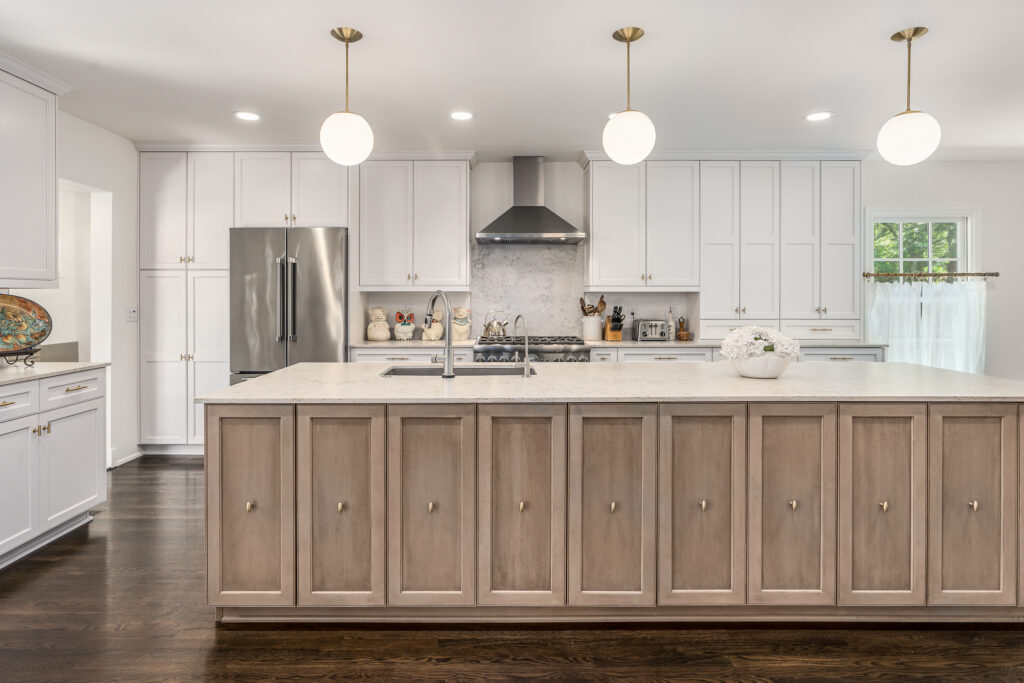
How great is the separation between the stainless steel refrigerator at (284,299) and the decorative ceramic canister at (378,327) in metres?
0.45

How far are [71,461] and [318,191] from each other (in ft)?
8.32

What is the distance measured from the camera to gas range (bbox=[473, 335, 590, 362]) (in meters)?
4.62

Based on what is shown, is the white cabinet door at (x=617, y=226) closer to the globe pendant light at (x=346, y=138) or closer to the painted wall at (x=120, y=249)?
the globe pendant light at (x=346, y=138)

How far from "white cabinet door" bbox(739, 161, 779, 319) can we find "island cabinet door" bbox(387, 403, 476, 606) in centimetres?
343

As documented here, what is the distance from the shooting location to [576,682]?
6.20 feet

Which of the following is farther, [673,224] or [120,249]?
[673,224]

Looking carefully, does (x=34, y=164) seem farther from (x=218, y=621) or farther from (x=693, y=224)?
(x=693, y=224)

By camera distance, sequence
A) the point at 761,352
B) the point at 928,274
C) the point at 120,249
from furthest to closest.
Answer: the point at 928,274
the point at 120,249
the point at 761,352

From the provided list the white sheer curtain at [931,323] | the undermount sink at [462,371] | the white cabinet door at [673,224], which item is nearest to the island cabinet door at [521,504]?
the undermount sink at [462,371]

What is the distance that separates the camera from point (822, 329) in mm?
4871

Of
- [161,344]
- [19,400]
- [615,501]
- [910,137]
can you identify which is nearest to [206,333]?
[161,344]

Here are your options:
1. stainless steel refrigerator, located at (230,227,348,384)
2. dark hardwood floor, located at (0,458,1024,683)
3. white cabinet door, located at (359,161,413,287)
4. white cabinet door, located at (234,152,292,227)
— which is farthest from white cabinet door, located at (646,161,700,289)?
dark hardwood floor, located at (0,458,1024,683)

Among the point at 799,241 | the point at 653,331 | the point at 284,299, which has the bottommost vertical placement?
the point at 653,331

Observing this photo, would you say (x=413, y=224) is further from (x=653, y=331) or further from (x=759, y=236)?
(x=759, y=236)
